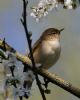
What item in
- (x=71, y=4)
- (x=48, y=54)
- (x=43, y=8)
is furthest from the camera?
(x=48, y=54)

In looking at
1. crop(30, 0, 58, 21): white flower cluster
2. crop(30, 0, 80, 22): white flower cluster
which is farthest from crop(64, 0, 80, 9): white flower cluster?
crop(30, 0, 58, 21): white flower cluster

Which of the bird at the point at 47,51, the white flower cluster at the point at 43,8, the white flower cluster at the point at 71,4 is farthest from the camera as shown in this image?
the bird at the point at 47,51

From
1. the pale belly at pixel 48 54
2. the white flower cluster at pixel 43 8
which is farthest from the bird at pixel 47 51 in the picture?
the white flower cluster at pixel 43 8

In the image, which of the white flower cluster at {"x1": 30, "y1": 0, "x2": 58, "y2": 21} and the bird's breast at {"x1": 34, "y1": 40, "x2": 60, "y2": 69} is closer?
the white flower cluster at {"x1": 30, "y1": 0, "x2": 58, "y2": 21}

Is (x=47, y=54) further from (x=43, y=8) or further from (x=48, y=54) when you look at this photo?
(x=43, y=8)

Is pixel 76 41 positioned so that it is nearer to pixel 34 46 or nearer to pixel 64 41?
pixel 64 41

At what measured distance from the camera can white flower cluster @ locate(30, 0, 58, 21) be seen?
6.17 ft

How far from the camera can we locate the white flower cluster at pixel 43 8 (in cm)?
188

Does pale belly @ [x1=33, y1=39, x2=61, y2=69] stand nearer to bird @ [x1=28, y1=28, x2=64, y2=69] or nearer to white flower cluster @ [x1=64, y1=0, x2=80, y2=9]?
bird @ [x1=28, y1=28, x2=64, y2=69]

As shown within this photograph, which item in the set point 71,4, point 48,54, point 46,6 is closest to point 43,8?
point 46,6

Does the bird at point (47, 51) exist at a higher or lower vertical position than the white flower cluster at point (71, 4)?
lower

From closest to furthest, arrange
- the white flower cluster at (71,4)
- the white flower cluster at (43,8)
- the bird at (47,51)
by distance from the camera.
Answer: the white flower cluster at (71,4)
the white flower cluster at (43,8)
the bird at (47,51)

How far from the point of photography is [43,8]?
1.92 m

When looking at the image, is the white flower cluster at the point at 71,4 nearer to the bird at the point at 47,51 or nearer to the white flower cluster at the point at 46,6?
the white flower cluster at the point at 46,6
